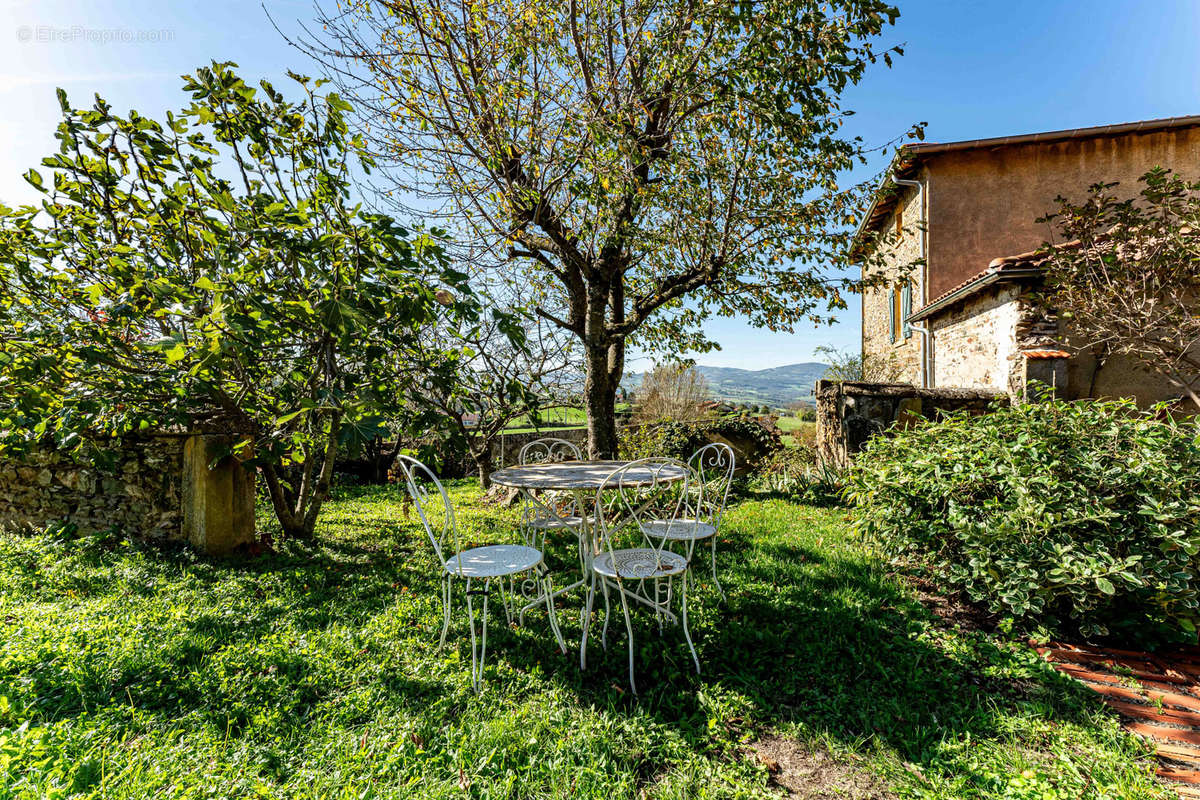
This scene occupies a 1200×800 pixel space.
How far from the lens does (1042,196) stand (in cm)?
877

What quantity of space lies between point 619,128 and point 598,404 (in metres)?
3.23

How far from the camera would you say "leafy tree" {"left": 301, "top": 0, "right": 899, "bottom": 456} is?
14.1 feet

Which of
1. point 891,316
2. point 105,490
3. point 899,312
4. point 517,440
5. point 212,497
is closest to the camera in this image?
point 212,497

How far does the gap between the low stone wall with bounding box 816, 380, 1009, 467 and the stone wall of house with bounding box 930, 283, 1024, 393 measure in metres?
0.36

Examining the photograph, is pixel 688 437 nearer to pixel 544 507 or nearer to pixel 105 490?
pixel 544 507

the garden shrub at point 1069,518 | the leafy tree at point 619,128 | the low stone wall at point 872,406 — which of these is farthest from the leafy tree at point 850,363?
the garden shrub at point 1069,518

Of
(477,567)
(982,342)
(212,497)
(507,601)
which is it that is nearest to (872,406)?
(982,342)

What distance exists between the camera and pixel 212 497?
4105 mm

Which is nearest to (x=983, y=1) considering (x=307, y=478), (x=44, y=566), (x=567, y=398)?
(x=567, y=398)

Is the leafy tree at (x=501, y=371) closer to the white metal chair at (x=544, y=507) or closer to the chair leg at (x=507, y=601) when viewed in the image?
the white metal chair at (x=544, y=507)

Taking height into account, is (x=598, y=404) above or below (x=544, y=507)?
above

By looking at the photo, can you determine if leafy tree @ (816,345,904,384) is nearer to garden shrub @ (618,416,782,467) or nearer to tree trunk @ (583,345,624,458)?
garden shrub @ (618,416,782,467)

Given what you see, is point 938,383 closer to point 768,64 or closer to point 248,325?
point 768,64

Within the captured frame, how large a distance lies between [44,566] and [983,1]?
39.5 feet
